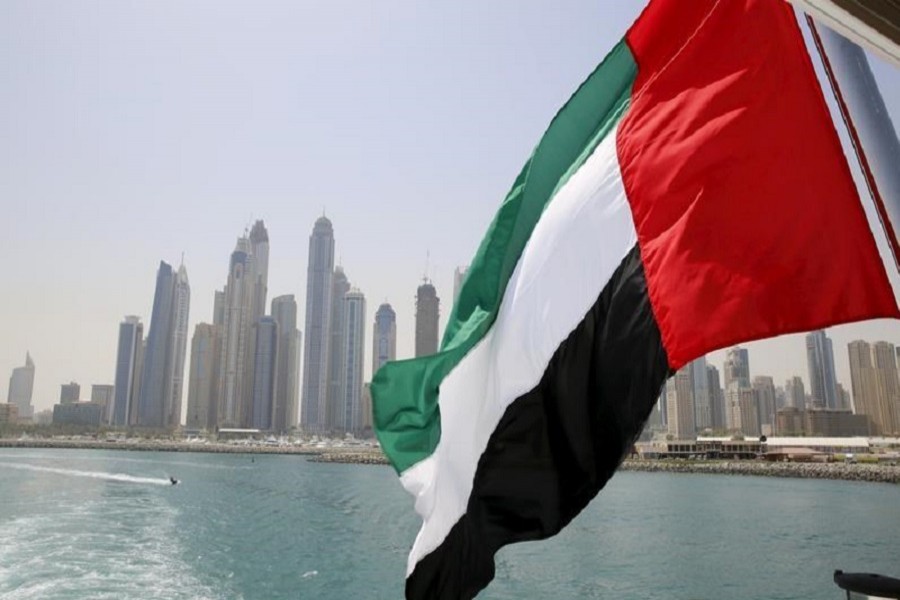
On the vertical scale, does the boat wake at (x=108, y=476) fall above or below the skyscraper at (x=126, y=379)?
below

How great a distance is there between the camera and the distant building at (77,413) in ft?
447

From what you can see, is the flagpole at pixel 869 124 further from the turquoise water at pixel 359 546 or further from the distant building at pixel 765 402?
the distant building at pixel 765 402

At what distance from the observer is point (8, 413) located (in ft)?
447

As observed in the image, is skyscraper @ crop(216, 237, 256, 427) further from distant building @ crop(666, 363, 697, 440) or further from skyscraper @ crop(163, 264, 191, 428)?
distant building @ crop(666, 363, 697, 440)

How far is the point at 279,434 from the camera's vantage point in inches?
5123

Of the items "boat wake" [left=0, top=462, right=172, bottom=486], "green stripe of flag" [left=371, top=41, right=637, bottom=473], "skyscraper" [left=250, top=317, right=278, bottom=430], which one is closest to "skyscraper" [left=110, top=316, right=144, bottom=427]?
"skyscraper" [left=250, top=317, right=278, bottom=430]

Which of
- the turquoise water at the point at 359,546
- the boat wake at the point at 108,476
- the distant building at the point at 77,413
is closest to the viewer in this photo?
the turquoise water at the point at 359,546

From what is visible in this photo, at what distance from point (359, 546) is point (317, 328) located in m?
129

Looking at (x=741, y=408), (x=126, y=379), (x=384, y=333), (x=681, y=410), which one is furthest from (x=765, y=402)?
(x=126, y=379)

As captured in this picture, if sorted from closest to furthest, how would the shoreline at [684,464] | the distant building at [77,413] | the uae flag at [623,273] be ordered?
the uae flag at [623,273]
the shoreline at [684,464]
the distant building at [77,413]

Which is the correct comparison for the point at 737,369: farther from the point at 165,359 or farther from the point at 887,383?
the point at 165,359

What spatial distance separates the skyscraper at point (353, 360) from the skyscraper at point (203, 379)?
2517cm

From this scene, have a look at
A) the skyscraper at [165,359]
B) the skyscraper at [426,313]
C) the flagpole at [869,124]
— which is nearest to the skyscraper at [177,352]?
the skyscraper at [165,359]

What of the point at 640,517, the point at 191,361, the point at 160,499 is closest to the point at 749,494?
the point at 640,517
